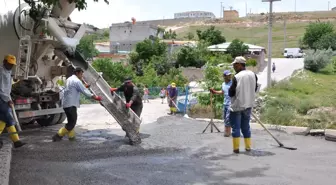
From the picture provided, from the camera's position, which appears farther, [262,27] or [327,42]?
[262,27]

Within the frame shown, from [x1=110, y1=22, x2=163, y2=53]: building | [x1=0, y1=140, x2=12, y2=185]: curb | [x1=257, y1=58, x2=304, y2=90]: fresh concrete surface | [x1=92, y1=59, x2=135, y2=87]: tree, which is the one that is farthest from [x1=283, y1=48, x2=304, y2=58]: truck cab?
[x1=0, y1=140, x2=12, y2=185]: curb

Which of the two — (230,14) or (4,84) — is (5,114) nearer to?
(4,84)

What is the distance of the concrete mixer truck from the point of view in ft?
25.4

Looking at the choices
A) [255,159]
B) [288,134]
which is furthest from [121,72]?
[255,159]

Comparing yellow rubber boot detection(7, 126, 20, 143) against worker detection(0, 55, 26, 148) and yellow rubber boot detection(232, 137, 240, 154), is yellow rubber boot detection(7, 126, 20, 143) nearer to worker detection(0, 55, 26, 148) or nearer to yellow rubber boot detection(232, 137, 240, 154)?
worker detection(0, 55, 26, 148)

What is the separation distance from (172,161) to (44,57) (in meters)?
4.70

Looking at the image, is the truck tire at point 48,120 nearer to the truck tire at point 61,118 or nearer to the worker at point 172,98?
the truck tire at point 61,118

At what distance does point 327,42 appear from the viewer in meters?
58.6

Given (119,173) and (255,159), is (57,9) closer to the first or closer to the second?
(119,173)

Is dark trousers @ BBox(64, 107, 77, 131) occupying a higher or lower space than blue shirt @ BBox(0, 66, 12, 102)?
lower

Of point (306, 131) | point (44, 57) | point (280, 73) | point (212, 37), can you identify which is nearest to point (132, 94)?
point (44, 57)

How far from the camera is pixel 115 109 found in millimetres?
7688

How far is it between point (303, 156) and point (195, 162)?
6.05 feet

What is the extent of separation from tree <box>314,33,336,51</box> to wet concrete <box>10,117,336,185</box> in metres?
54.6
